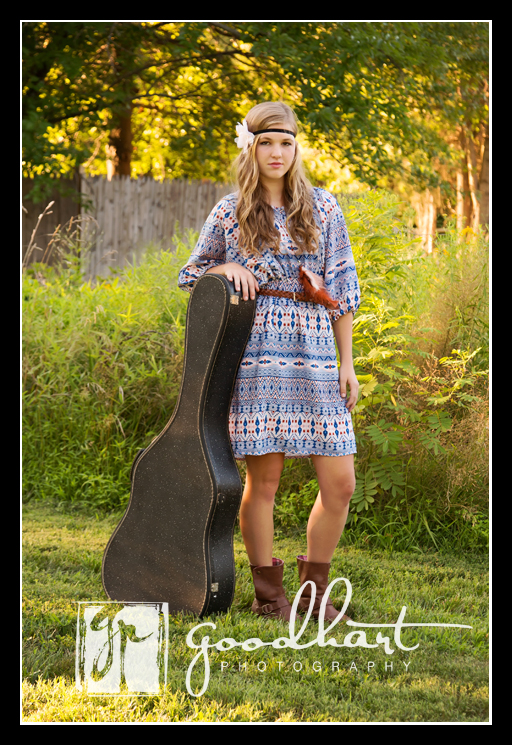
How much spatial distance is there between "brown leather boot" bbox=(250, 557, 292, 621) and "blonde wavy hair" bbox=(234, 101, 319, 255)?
1.08 meters

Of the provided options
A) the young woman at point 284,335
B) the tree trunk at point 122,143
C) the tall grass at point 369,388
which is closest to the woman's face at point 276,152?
the young woman at point 284,335

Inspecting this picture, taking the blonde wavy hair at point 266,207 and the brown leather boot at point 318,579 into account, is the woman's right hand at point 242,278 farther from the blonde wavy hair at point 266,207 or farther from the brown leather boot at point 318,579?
the brown leather boot at point 318,579

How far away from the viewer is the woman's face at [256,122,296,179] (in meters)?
2.30

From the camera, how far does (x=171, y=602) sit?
2.34m

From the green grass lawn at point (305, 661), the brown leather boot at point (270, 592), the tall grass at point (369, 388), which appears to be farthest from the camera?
the tall grass at point (369, 388)

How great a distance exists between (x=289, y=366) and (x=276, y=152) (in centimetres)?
72

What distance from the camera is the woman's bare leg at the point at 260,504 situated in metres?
2.35

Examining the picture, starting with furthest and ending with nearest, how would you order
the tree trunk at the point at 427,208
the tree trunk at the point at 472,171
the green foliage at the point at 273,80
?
the tree trunk at the point at 427,208
the tree trunk at the point at 472,171
the green foliage at the point at 273,80

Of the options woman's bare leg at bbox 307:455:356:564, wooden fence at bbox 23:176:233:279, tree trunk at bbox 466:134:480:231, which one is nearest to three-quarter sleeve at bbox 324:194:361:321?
woman's bare leg at bbox 307:455:356:564

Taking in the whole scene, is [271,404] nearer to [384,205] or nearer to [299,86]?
[384,205]

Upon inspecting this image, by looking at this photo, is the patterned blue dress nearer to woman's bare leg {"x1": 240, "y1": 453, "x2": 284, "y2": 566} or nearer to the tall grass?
woman's bare leg {"x1": 240, "y1": 453, "x2": 284, "y2": 566}

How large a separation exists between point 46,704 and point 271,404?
1090 mm

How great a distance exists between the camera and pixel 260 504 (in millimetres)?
2363

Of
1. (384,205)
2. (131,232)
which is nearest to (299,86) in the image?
(131,232)
